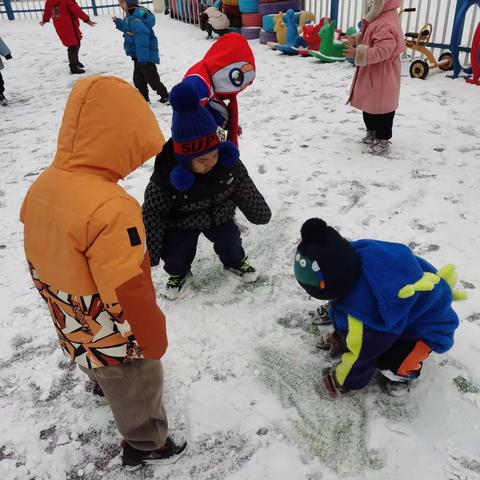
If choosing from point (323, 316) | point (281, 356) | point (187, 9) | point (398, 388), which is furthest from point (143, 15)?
point (187, 9)

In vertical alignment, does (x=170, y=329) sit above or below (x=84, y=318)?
below

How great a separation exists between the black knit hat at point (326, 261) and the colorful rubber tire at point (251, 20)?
8312mm

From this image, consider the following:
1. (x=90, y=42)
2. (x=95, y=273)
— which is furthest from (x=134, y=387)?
(x=90, y=42)

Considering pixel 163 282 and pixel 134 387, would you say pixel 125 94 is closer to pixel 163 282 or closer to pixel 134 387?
pixel 134 387

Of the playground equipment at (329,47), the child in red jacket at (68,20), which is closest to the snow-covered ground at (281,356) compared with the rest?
the playground equipment at (329,47)

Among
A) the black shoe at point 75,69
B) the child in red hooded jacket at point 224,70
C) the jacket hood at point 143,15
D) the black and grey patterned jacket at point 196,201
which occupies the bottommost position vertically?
the black shoe at point 75,69

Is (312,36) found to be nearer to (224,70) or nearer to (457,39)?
(457,39)

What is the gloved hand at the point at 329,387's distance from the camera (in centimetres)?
179

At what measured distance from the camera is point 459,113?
4.48 meters

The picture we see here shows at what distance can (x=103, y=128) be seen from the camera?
3.80 feet

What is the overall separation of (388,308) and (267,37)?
26.2 ft

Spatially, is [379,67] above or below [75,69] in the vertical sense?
above

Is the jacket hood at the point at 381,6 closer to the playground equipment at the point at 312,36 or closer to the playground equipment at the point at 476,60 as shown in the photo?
the playground equipment at the point at 476,60

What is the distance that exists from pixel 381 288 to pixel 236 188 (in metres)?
0.99
